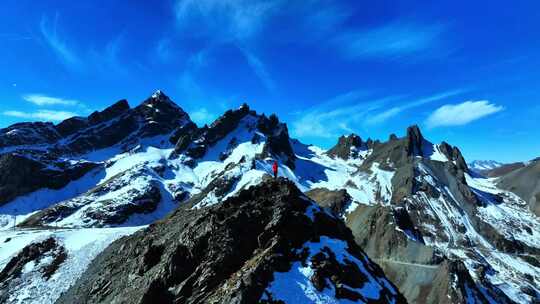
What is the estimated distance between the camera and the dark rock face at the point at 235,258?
37844mm

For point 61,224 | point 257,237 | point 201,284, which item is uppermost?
point 61,224

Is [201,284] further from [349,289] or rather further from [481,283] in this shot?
[481,283]

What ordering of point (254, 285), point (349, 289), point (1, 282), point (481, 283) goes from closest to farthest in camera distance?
1. point (254, 285)
2. point (349, 289)
3. point (1, 282)
4. point (481, 283)

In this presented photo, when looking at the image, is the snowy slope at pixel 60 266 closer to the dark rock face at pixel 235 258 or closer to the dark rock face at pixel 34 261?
the dark rock face at pixel 34 261

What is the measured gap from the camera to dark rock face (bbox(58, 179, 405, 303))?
37.8 metres

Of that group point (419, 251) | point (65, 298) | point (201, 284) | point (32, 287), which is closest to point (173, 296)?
point (201, 284)

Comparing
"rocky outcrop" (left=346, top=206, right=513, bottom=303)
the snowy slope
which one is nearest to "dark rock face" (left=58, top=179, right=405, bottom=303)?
the snowy slope

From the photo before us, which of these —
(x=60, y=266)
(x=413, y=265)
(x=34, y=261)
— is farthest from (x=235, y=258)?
(x=413, y=265)

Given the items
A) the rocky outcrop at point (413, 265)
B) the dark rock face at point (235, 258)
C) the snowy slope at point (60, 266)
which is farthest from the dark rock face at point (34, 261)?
the rocky outcrop at point (413, 265)

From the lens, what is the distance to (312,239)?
44.0m

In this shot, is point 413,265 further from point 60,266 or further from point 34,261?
point 34,261

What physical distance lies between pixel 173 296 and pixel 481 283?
122363mm

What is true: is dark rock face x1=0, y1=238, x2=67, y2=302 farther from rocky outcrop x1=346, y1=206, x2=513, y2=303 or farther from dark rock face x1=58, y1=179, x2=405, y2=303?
rocky outcrop x1=346, y1=206, x2=513, y2=303

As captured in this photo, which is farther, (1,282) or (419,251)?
(419,251)
